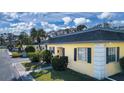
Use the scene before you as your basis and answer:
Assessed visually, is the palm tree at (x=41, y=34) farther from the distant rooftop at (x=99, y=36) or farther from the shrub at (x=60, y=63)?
the distant rooftop at (x=99, y=36)

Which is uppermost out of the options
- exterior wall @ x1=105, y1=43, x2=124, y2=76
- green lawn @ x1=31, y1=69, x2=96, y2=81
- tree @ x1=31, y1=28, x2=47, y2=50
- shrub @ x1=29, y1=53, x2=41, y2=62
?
tree @ x1=31, y1=28, x2=47, y2=50

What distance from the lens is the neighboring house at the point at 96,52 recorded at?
11.2 m

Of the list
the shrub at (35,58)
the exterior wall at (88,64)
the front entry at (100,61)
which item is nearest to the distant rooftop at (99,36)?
the exterior wall at (88,64)

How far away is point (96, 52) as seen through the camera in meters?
11.3

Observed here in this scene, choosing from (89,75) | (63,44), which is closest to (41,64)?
(63,44)

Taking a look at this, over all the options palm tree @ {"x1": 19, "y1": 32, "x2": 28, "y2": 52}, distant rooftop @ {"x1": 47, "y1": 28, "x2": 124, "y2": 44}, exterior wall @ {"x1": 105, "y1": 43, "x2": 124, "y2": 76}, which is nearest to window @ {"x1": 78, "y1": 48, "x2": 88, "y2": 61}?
distant rooftop @ {"x1": 47, "y1": 28, "x2": 124, "y2": 44}

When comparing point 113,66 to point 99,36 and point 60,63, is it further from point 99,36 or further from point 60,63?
point 60,63

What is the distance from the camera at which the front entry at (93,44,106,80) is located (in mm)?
11156

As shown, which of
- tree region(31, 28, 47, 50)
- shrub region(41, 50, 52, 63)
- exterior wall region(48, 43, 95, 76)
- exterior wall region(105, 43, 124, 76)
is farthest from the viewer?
shrub region(41, 50, 52, 63)

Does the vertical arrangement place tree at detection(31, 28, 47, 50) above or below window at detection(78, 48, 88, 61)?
above

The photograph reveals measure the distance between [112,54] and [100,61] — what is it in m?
1.38

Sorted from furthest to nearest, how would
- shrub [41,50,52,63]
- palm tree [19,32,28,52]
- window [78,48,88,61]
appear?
shrub [41,50,52,63]
palm tree [19,32,28,52]
window [78,48,88,61]

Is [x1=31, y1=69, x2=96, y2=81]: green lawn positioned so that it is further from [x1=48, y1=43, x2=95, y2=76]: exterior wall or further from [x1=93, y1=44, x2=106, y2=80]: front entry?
[x1=93, y1=44, x2=106, y2=80]: front entry

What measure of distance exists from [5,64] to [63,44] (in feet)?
18.1
